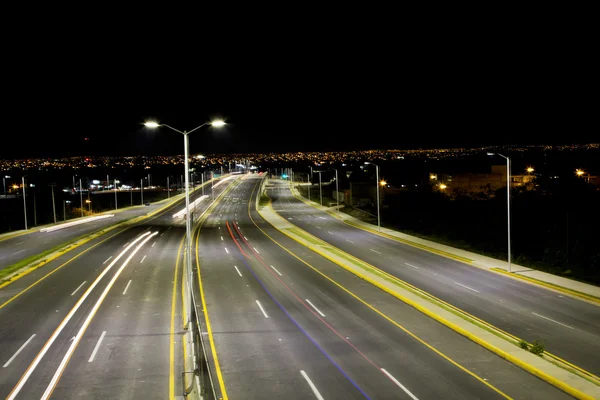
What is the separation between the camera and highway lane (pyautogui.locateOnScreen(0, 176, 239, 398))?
42.3ft

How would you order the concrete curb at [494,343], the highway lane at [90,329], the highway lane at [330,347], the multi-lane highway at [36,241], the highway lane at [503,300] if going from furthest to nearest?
the multi-lane highway at [36,241], the highway lane at [503,300], the highway lane at [90,329], the highway lane at [330,347], the concrete curb at [494,343]

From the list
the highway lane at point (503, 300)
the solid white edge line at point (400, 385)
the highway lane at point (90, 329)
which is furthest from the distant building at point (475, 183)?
the solid white edge line at point (400, 385)

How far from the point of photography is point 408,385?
492 inches

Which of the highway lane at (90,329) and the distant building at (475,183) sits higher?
the distant building at (475,183)

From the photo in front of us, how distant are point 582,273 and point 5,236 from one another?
50.0 meters

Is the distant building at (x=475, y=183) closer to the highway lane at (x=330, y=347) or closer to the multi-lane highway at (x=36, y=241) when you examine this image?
the multi-lane highway at (x=36, y=241)

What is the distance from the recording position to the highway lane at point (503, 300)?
16.4m

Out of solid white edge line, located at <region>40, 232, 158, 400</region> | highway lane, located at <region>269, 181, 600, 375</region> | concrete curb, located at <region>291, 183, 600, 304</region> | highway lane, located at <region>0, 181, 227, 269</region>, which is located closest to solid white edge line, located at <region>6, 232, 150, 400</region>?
solid white edge line, located at <region>40, 232, 158, 400</region>

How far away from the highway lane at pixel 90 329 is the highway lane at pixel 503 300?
39.2 ft

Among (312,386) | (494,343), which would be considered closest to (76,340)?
(312,386)

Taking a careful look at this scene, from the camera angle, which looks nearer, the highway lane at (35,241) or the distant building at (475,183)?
the highway lane at (35,241)

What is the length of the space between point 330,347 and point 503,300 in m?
10.3

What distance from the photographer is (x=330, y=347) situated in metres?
15.6

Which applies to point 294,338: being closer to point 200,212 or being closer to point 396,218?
point 396,218
